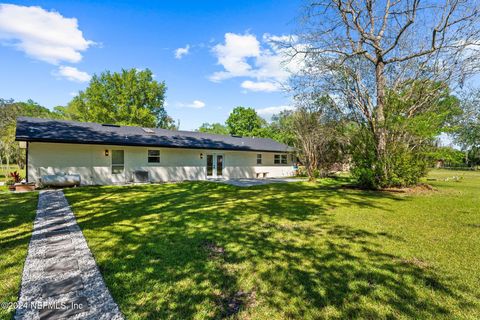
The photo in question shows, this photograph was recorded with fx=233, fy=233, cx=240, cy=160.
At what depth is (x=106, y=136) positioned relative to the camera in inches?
537

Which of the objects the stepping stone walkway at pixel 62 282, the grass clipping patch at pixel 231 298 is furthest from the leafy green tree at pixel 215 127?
the grass clipping patch at pixel 231 298

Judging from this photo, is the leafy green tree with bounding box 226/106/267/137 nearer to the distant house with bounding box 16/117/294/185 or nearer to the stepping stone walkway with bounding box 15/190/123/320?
the distant house with bounding box 16/117/294/185

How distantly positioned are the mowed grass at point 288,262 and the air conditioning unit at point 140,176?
7.40 metres

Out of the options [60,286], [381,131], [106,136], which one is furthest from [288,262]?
[106,136]

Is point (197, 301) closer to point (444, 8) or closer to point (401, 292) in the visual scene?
point (401, 292)

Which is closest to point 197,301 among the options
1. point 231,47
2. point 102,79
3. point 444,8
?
point 444,8

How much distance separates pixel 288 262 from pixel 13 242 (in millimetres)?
4916

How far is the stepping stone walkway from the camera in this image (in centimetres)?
237

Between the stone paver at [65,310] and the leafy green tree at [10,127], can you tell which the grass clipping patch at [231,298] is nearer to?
the stone paver at [65,310]

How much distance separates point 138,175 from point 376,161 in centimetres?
1282

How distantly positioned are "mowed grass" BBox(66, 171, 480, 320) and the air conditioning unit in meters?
7.40

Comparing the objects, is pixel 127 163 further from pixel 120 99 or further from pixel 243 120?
pixel 243 120

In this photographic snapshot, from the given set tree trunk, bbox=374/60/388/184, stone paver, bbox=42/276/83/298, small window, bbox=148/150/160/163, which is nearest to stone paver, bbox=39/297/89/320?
stone paver, bbox=42/276/83/298

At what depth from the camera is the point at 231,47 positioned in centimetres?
1645
